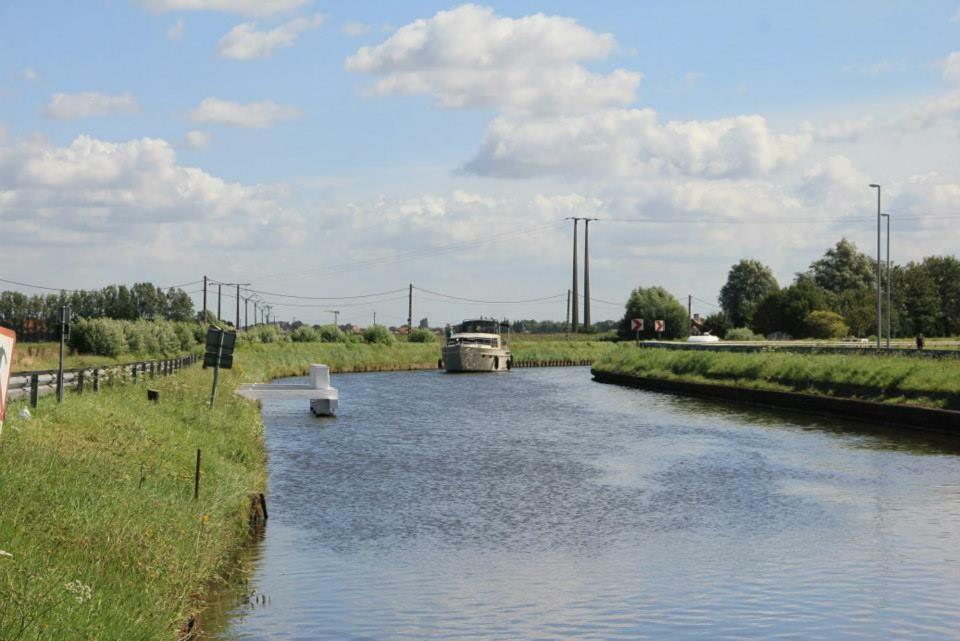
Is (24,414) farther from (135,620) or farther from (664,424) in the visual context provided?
(664,424)

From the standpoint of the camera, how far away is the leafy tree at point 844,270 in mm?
136750

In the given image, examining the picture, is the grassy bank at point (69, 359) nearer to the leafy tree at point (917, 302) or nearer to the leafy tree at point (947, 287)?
the leafy tree at point (917, 302)

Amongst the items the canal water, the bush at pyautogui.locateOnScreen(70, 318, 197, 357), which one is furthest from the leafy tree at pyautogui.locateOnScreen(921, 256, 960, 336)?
the canal water

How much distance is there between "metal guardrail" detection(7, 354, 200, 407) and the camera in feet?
75.1

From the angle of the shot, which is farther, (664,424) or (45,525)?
(664,424)

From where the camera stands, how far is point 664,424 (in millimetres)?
40969

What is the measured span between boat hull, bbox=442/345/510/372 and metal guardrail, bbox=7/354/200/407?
1933 inches

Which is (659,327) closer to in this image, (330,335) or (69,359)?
(330,335)

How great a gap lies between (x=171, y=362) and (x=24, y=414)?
77.1 ft

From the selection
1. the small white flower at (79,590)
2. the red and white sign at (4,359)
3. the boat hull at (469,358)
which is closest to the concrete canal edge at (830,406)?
the boat hull at (469,358)

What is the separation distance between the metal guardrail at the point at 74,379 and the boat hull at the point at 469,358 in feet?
161

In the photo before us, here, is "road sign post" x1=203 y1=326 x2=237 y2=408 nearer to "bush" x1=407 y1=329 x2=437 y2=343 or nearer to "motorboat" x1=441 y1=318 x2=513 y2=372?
"motorboat" x1=441 y1=318 x2=513 y2=372

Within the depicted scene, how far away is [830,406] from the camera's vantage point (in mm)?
42875

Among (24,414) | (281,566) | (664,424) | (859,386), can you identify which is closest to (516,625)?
(281,566)
